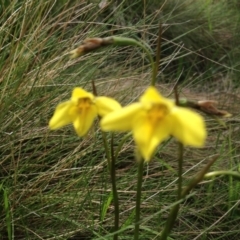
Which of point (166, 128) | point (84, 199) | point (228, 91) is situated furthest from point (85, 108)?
point (228, 91)

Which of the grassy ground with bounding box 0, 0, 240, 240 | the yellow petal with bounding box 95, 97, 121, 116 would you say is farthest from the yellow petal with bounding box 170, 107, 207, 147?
the grassy ground with bounding box 0, 0, 240, 240

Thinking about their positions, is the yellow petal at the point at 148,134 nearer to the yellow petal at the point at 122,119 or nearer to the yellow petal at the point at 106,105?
the yellow petal at the point at 122,119

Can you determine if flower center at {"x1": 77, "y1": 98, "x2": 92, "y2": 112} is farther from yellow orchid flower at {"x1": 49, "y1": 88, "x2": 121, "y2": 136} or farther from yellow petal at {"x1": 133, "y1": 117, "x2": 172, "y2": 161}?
yellow petal at {"x1": 133, "y1": 117, "x2": 172, "y2": 161}

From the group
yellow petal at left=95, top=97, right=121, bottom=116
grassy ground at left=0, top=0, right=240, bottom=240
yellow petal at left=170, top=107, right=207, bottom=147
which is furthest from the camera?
grassy ground at left=0, top=0, right=240, bottom=240

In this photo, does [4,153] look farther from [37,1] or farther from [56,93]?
[37,1]

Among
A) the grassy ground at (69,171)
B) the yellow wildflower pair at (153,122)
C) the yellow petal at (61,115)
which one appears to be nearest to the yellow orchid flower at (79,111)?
the yellow petal at (61,115)
